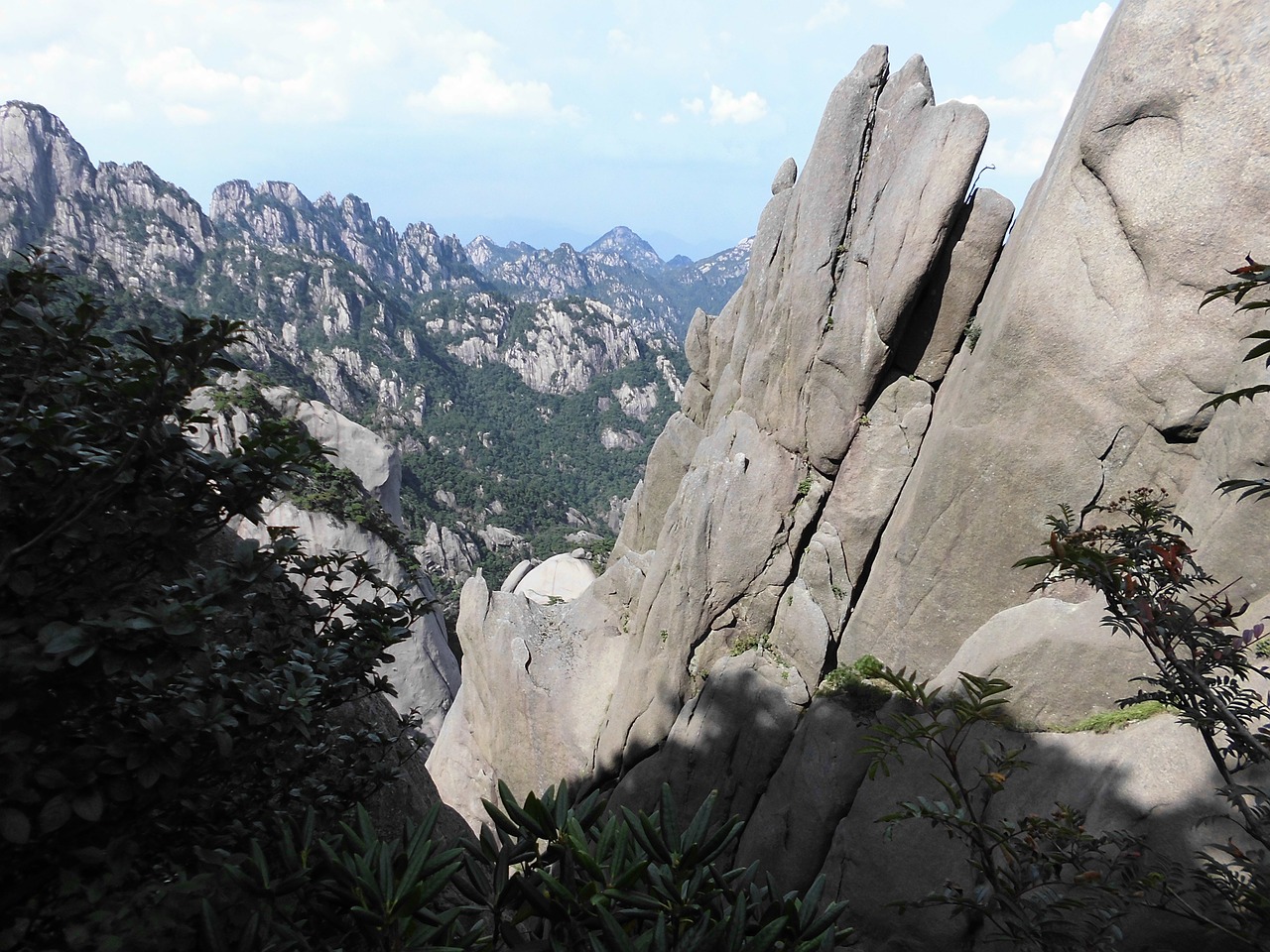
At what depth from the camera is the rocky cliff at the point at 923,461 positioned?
9523mm

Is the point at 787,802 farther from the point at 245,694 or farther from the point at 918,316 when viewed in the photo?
the point at 245,694

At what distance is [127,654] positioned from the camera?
9.95 ft

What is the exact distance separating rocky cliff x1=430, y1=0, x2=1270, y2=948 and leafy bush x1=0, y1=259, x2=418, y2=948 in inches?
353

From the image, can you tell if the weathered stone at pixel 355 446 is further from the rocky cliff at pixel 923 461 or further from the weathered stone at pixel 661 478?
the rocky cliff at pixel 923 461

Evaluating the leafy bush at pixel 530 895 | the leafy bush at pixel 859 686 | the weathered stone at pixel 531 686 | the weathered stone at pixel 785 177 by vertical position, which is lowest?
the weathered stone at pixel 531 686

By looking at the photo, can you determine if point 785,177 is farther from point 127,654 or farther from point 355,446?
point 355,446

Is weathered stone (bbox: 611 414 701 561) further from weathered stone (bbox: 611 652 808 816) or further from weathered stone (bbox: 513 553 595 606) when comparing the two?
weathered stone (bbox: 513 553 595 606)

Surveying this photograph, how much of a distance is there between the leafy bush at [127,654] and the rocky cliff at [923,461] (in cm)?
896

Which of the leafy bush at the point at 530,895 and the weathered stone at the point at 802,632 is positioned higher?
the leafy bush at the point at 530,895

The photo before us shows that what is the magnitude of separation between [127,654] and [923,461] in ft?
43.0

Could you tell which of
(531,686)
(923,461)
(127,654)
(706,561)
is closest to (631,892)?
A: (127,654)

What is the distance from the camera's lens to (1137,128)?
1012cm

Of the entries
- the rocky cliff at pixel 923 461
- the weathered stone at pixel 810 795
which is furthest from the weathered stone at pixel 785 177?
the weathered stone at pixel 810 795

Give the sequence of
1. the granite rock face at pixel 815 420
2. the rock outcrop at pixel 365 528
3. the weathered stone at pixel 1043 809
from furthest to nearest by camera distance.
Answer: the rock outcrop at pixel 365 528 < the granite rock face at pixel 815 420 < the weathered stone at pixel 1043 809
